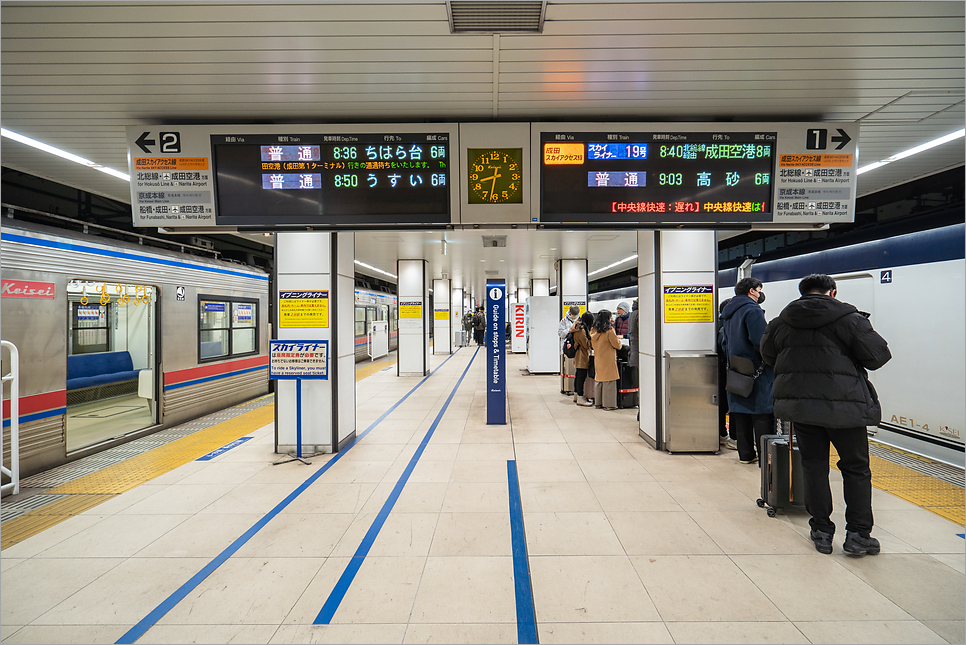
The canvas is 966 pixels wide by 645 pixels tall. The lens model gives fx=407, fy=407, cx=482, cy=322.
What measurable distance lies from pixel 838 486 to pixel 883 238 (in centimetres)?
308

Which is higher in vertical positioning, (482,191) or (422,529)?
(482,191)

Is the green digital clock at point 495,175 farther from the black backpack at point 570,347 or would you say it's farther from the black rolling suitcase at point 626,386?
the black rolling suitcase at point 626,386

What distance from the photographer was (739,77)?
2846 millimetres

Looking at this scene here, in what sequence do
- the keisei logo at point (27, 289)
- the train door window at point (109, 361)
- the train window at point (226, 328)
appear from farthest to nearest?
the train window at point (226, 328)
the train door window at point (109, 361)
the keisei logo at point (27, 289)

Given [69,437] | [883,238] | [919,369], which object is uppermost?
[883,238]

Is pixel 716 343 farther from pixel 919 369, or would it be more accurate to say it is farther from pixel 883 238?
pixel 883 238

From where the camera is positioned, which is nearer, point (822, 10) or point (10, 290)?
point (822, 10)

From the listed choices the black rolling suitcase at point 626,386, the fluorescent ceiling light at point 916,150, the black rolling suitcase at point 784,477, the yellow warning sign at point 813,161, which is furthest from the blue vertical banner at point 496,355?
the fluorescent ceiling light at point 916,150

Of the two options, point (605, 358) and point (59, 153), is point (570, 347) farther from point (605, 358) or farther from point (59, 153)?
point (59, 153)

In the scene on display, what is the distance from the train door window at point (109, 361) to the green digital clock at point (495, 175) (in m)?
5.07

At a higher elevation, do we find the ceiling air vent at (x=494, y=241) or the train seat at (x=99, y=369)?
the ceiling air vent at (x=494, y=241)

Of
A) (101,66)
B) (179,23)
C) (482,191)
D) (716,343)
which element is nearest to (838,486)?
(716,343)

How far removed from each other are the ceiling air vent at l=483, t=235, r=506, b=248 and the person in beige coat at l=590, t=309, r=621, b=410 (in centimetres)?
298

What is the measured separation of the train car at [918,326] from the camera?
4.04m
